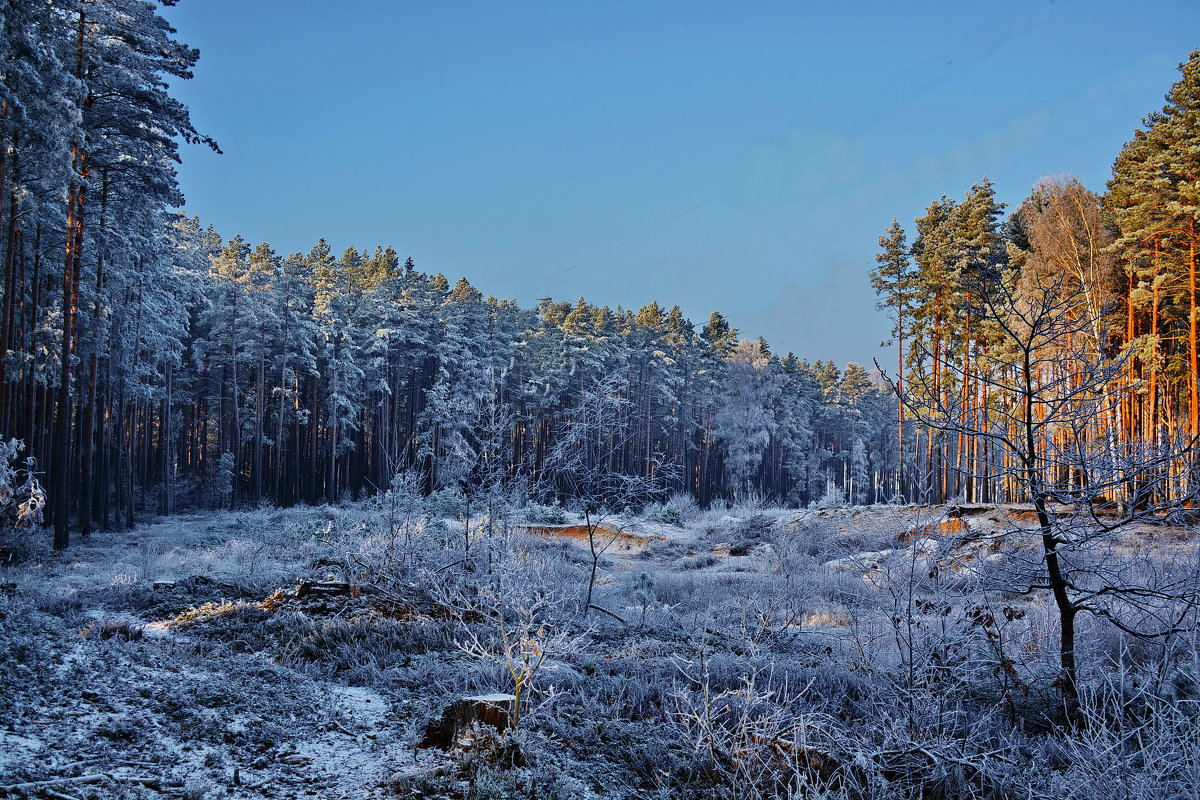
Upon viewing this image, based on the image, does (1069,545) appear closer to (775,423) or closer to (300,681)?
(300,681)

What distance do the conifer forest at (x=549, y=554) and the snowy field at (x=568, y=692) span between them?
0.14 ft

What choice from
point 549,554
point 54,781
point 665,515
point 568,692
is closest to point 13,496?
point 549,554

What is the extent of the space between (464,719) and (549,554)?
454 inches

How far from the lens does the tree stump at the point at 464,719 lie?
4871 millimetres

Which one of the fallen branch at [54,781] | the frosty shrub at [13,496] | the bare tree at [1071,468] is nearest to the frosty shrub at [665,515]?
the frosty shrub at [13,496]

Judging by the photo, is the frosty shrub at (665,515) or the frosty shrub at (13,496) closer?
the frosty shrub at (13,496)

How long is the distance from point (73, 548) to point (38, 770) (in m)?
16.0

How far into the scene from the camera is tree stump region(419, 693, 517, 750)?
487 cm

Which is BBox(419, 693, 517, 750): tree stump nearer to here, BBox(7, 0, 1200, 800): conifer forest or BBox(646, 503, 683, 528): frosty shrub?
BBox(7, 0, 1200, 800): conifer forest

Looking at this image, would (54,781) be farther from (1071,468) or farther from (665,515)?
(665,515)

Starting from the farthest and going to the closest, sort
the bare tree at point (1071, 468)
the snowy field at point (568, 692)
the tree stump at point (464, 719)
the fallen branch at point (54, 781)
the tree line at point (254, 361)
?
the tree line at point (254, 361)
the tree stump at point (464, 719)
the bare tree at point (1071, 468)
the snowy field at point (568, 692)
the fallen branch at point (54, 781)

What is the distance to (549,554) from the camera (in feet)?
53.6

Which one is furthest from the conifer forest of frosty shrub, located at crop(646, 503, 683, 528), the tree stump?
frosty shrub, located at crop(646, 503, 683, 528)

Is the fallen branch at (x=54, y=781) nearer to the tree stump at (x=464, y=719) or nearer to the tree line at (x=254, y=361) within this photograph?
the tree stump at (x=464, y=719)
